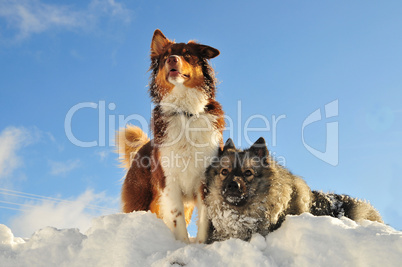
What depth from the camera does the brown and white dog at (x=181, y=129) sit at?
5.31m

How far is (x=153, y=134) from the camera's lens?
5.66 meters

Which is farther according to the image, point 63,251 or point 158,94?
point 158,94

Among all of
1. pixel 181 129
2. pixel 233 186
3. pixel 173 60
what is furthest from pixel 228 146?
pixel 173 60

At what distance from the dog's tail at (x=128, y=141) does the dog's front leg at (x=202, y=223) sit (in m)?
2.59

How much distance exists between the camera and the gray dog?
15.8 ft

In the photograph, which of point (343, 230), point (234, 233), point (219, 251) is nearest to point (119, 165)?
point (234, 233)

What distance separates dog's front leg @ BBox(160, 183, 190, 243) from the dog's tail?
236 centimetres

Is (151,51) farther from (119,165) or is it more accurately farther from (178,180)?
(119,165)

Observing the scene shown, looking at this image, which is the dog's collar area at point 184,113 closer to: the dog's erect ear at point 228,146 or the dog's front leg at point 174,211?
the dog's erect ear at point 228,146

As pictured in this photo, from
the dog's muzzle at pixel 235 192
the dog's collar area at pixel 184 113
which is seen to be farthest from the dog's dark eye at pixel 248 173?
the dog's collar area at pixel 184 113

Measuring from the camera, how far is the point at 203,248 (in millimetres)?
4309

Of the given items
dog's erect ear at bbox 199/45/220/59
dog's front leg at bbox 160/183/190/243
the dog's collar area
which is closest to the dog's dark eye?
dog's front leg at bbox 160/183/190/243

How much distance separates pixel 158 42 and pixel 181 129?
1563 mm

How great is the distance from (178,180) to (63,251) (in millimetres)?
1799
